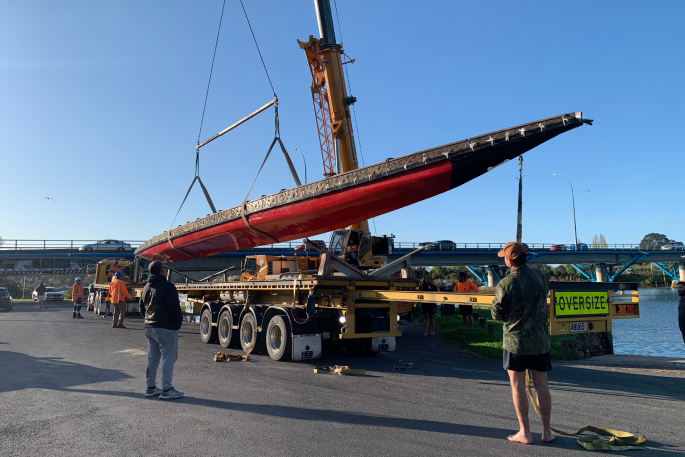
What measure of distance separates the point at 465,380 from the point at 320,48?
10962 millimetres

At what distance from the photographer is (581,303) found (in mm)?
6547

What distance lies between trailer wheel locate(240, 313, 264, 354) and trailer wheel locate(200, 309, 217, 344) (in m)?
1.86

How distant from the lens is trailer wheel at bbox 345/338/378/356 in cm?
1092

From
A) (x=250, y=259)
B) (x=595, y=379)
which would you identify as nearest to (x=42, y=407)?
(x=250, y=259)

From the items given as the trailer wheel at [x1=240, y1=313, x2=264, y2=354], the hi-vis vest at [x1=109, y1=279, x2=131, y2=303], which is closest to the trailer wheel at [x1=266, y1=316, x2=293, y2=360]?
the trailer wheel at [x1=240, y1=313, x2=264, y2=354]

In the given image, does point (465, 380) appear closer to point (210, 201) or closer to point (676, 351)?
point (210, 201)

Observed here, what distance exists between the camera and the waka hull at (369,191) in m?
7.31

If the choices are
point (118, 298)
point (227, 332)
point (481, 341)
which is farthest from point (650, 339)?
point (118, 298)

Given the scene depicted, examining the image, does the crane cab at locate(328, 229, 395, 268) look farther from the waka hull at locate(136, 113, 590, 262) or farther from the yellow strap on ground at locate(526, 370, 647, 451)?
the yellow strap on ground at locate(526, 370, 647, 451)

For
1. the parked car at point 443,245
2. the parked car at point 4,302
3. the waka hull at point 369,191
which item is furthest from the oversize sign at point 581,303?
the parked car at point 443,245

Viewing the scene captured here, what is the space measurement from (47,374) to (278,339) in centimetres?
429

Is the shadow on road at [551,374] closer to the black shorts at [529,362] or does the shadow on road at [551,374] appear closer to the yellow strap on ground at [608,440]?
the yellow strap on ground at [608,440]

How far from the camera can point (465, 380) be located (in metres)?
8.17

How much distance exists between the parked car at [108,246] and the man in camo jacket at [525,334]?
49.5 m
